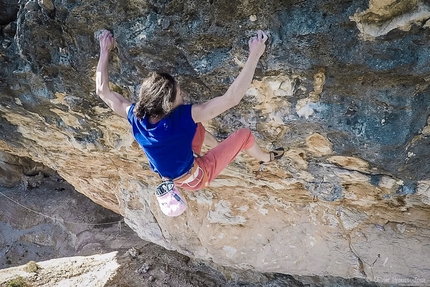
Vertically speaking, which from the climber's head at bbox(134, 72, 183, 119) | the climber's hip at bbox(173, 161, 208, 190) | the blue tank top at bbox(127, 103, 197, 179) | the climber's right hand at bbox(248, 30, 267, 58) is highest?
the climber's right hand at bbox(248, 30, 267, 58)

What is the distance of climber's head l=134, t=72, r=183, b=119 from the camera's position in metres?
2.74

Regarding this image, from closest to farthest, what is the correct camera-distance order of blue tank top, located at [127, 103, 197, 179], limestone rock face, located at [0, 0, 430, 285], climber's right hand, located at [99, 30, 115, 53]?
limestone rock face, located at [0, 0, 430, 285]
blue tank top, located at [127, 103, 197, 179]
climber's right hand, located at [99, 30, 115, 53]

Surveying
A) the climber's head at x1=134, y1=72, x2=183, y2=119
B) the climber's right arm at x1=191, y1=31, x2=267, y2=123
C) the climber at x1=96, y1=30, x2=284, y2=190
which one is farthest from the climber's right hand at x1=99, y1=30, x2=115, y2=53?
the climber's right arm at x1=191, y1=31, x2=267, y2=123

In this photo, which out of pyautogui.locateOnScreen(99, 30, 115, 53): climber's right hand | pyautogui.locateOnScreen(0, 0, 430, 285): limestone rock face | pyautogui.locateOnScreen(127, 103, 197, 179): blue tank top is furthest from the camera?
pyautogui.locateOnScreen(99, 30, 115, 53): climber's right hand

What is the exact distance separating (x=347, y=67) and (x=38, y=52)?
8.44 ft

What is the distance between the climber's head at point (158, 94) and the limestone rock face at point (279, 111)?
1.30 ft

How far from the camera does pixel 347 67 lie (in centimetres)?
274

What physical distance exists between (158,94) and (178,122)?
26 centimetres

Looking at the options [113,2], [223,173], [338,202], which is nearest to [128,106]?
[113,2]

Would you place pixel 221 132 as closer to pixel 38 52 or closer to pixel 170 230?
pixel 38 52

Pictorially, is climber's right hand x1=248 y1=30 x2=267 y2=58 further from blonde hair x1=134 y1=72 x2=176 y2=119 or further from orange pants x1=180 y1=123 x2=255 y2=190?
orange pants x1=180 y1=123 x2=255 y2=190

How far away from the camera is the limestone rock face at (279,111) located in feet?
8.79

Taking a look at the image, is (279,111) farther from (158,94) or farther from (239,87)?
(158,94)

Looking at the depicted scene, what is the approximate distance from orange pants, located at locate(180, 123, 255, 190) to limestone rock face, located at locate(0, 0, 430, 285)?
0.82ft
